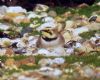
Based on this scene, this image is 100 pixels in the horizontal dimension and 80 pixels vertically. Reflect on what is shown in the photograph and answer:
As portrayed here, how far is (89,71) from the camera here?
33.5 feet

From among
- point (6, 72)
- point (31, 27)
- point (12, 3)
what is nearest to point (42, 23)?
point (31, 27)

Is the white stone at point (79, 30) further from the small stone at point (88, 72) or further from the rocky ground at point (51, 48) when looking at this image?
the small stone at point (88, 72)

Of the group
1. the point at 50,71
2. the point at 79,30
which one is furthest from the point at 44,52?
the point at 50,71

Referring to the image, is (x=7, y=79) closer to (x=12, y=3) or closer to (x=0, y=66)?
(x=0, y=66)

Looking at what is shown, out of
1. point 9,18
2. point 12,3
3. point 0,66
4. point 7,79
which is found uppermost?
point 12,3

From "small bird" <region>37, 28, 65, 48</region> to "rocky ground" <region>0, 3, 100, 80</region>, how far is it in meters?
0.13

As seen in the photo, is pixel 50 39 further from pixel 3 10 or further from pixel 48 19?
pixel 3 10

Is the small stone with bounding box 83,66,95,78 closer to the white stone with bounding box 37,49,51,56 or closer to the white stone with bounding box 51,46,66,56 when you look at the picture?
the white stone with bounding box 51,46,66,56

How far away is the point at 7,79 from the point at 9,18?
21.4ft

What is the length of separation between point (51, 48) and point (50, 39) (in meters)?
0.28

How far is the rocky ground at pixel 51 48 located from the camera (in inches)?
408

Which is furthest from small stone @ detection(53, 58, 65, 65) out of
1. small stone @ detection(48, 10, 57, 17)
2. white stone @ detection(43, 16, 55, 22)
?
small stone @ detection(48, 10, 57, 17)

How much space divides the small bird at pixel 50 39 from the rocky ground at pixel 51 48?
13 centimetres

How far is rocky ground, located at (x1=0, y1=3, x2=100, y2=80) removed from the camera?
1037cm
